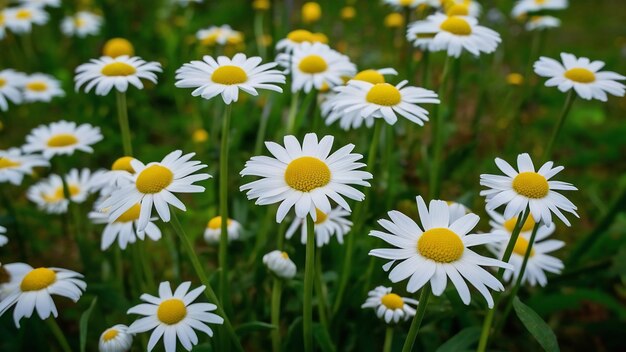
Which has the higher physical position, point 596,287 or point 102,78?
point 102,78

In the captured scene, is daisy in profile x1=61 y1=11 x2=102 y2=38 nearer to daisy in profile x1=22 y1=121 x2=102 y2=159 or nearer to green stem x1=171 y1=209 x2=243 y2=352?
daisy in profile x1=22 y1=121 x2=102 y2=159

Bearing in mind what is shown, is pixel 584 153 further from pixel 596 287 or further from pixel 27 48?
pixel 27 48

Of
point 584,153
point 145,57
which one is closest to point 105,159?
point 145,57

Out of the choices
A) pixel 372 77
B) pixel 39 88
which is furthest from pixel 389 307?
pixel 39 88

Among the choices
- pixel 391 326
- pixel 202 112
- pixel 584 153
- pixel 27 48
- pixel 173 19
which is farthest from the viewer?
pixel 173 19

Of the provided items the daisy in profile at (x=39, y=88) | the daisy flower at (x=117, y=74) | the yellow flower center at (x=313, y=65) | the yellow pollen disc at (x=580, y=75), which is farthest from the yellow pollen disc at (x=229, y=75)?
the daisy in profile at (x=39, y=88)

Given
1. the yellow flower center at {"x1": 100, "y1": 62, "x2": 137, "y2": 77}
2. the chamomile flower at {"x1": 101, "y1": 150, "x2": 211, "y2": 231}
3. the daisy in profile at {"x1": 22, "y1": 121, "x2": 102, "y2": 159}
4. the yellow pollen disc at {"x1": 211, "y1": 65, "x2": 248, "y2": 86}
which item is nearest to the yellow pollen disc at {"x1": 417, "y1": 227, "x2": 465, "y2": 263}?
the chamomile flower at {"x1": 101, "y1": 150, "x2": 211, "y2": 231}
